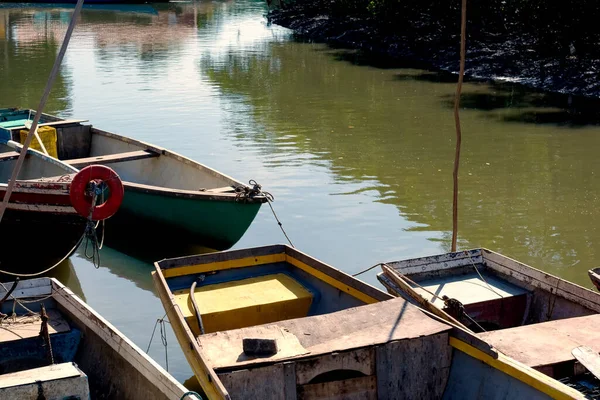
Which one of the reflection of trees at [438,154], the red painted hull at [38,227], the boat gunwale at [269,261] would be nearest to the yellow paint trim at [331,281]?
the boat gunwale at [269,261]

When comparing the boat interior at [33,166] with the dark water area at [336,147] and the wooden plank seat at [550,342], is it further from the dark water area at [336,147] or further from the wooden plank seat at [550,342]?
the wooden plank seat at [550,342]

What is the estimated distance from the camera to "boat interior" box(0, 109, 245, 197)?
38.9ft

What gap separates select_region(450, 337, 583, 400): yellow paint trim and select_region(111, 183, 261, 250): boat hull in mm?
4435

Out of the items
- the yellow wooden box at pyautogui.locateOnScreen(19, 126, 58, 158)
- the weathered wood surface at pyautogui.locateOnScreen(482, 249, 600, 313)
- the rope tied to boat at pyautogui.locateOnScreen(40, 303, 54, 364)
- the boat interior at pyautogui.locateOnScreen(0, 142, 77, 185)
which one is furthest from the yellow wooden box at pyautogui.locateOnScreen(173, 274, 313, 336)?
the yellow wooden box at pyautogui.locateOnScreen(19, 126, 58, 158)

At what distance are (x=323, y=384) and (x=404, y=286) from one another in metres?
1.72

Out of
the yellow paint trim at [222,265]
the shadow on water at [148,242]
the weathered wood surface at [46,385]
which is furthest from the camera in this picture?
the shadow on water at [148,242]

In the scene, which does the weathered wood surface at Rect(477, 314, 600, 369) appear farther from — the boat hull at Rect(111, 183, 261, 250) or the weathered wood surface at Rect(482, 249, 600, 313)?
the boat hull at Rect(111, 183, 261, 250)

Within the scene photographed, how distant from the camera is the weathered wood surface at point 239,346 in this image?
254 inches

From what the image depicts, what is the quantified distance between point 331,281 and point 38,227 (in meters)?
3.87

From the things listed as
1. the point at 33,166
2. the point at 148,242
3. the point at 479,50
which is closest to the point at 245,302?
the point at 148,242

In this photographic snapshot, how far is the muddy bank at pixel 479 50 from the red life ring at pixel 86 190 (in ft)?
50.8

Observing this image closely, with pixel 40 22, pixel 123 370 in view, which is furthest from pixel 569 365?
pixel 40 22

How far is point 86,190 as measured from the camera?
30.5 ft

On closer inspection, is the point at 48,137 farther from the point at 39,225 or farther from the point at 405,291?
the point at 405,291
